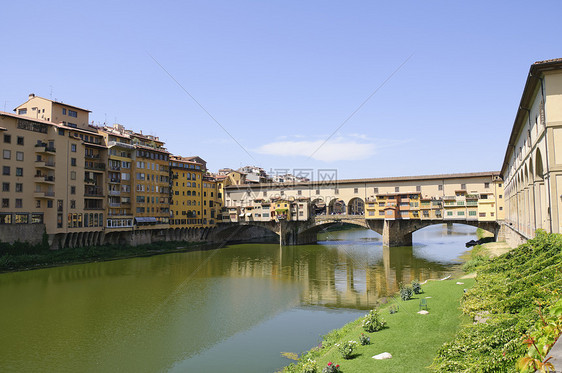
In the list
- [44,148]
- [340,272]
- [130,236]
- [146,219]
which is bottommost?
[340,272]

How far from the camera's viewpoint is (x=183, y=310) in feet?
82.4

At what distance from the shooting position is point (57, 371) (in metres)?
16.2

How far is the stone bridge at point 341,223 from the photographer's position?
60000 millimetres

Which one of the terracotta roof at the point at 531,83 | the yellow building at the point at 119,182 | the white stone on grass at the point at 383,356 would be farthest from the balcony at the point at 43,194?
the terracotta roof at the point at 531,83

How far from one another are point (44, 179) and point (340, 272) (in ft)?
120

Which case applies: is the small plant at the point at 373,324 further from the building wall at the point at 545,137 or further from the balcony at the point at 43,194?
the balcony at the point at 43,194

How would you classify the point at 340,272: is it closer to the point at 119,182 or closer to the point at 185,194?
the point at 119,182

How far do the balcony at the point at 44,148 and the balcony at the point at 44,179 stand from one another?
3087 mm

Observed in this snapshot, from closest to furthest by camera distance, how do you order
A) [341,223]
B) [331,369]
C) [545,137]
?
[331,369] < [545,137] < [341,223]

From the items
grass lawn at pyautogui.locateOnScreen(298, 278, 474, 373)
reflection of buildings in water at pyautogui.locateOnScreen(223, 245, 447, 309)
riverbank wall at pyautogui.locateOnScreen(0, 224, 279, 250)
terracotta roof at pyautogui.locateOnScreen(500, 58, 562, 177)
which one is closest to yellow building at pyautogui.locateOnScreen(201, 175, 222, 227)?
riverbank wall at pyautogui.locateOnScreen(0, 224, 279, 250)

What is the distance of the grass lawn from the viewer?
41.3 feet

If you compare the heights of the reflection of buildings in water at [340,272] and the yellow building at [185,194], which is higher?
the yellow building at [185,194]

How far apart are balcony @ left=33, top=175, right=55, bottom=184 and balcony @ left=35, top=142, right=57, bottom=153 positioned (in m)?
3.09

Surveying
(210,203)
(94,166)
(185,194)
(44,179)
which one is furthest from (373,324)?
(210,203)
